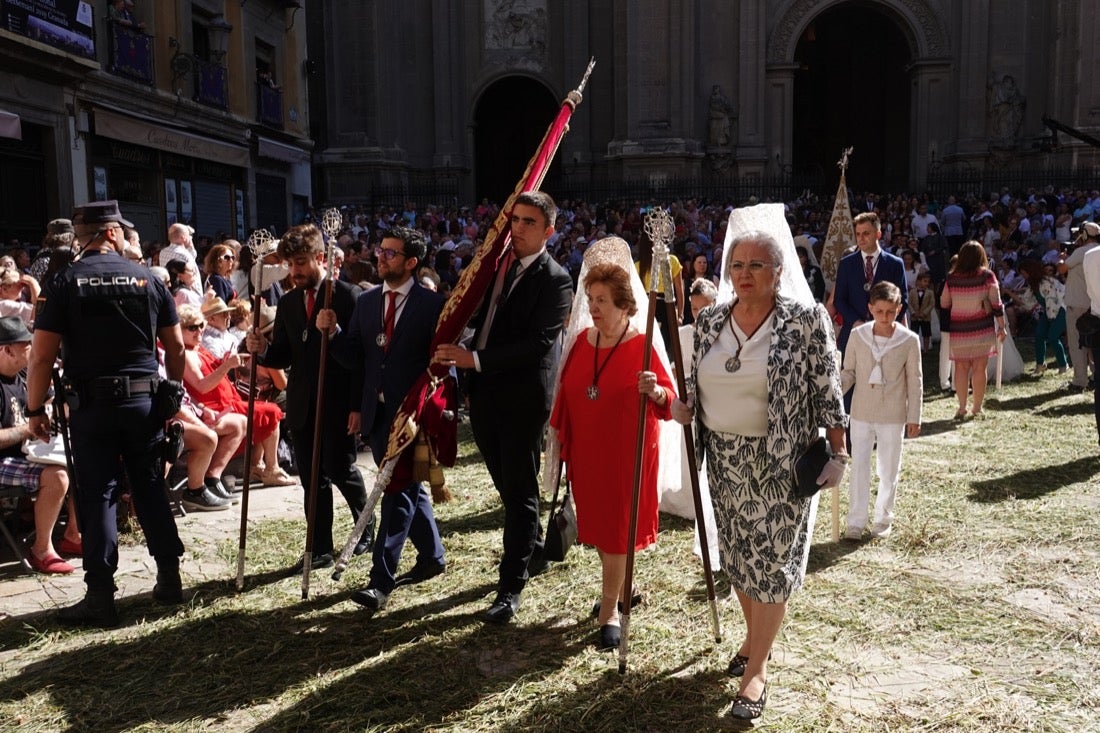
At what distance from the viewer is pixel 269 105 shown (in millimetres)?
24375

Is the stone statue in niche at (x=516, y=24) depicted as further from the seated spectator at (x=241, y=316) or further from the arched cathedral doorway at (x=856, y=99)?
the seated spectator at (x=241, y=316)

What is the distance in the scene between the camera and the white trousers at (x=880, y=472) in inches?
246

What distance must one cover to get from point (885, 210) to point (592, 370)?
20.1 metres

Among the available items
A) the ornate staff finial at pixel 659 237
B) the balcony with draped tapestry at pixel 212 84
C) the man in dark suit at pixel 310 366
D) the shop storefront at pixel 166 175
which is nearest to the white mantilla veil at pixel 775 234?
the ornate staff finial at pixel 659 237

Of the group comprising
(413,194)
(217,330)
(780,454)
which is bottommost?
(780,454)

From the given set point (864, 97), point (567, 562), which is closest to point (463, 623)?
point (567, 562)

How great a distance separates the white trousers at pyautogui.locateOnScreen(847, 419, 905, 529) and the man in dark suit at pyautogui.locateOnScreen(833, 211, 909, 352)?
162 centimetres

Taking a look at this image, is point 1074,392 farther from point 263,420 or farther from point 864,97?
point 864,97

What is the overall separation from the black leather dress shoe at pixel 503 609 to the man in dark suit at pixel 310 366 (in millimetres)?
1250

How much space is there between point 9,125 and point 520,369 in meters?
12.0

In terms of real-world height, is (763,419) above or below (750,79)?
below

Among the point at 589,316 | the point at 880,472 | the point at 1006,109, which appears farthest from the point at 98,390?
the point at 1006,109

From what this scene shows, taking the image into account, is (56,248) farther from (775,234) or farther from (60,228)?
(775,234)

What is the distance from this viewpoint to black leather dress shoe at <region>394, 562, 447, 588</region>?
552 cm
